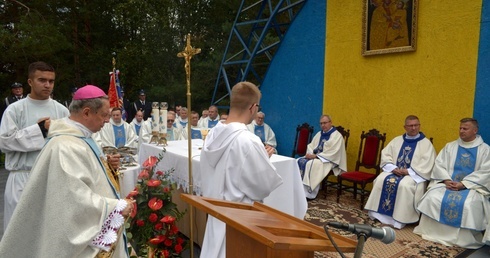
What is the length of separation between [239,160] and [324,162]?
434 centimetres

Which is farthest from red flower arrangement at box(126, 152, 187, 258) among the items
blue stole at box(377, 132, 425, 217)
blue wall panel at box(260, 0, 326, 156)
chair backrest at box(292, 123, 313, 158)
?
blue wall panel at box(260, 0, 326, 156)

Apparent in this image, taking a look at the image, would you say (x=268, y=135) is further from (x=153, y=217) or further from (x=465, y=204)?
(x=153, y=217)

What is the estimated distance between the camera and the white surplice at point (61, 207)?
6.25 ft

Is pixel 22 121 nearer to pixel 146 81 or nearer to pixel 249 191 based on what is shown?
pixel 249 191

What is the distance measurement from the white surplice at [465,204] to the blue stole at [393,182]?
415 mm

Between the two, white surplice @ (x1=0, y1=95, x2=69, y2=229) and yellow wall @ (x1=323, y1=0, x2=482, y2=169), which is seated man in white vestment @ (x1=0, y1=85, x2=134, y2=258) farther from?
yellow wall @ (x1=323, y1=0, x2=482, y2=169)

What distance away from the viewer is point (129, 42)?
54.6 ft

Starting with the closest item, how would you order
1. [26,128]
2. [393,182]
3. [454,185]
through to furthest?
[26,128], [454,185], [393,182]

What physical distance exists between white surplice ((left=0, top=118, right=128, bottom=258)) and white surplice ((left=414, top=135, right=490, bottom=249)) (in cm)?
410

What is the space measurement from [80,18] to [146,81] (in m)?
3.73

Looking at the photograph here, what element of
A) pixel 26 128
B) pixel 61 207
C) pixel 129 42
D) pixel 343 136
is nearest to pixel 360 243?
pixel 61 207

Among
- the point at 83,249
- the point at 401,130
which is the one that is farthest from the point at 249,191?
the point at 401,130

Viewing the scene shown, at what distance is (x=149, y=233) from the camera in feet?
11.3

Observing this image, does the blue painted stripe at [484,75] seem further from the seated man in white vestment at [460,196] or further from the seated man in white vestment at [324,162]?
the seated man in white vestment at [324,162]
